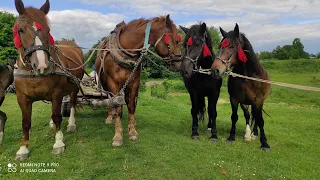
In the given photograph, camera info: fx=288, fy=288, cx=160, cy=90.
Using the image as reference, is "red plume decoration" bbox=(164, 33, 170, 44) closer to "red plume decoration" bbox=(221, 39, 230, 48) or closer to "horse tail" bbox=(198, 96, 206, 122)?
"red plume decoration" bbox=(221, 39, 230, 48)

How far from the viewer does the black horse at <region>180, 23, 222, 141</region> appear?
238 inches

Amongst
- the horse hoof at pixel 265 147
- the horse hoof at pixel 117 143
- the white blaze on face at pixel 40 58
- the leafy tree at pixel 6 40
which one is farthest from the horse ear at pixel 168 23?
the leafy tree at pixel 6 40

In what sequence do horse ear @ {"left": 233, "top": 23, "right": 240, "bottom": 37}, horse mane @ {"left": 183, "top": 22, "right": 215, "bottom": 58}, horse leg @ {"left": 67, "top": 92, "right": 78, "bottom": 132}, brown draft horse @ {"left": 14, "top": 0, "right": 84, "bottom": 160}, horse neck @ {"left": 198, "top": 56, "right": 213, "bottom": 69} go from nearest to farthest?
brown draft horse @ {"left": 14, "top": 0, "right": 84, "bottom": 160} → horse ear @ {"left": 233, "top": 23, "right": 240, "bottom": 37} → horse mane @ {"left": 183, "top": 22, "right": 215, "bottom": 58} → horse neck @ {"left": 198, "top": 56, "right": 213, "bottom": 69} → horse leg @ {"left": 67, "top": 92, "right": 78, "bottom": 132}

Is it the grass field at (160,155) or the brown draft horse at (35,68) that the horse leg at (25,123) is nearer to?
the brown draft horse at (35,68)

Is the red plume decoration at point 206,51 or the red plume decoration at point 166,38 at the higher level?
the red plume decoration at point 166,38

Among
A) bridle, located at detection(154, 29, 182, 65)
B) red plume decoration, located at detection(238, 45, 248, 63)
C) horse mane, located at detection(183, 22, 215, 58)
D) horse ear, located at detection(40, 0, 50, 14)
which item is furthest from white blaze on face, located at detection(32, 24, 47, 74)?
red plume decoration, located at detection(238, 45, 248, 63)

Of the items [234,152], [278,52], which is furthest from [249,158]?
[278,52]

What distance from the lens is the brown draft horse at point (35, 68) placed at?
444 centimetres

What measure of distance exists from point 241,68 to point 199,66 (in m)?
0.93

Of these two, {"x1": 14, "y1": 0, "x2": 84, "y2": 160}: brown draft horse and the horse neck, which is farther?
the horse neck

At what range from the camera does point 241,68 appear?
624 cm

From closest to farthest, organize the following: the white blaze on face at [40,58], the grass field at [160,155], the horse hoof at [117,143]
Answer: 1. the white blaze on face at [40,58]
2. the grass field at [160,155]
3. the horse hoof at [117,143]

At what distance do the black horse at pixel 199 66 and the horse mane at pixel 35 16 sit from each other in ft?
8.86

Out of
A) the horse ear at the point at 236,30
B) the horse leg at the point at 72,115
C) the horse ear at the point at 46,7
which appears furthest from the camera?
the horse leg at the point at 72,115
